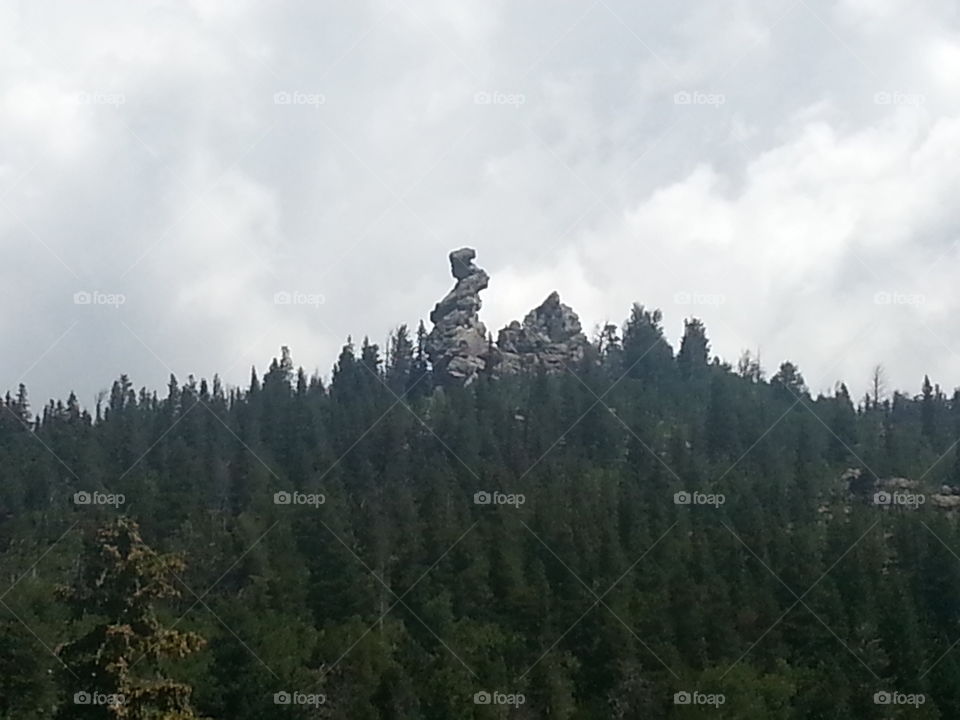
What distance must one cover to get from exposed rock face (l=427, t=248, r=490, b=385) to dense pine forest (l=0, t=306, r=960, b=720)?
22.3 feet

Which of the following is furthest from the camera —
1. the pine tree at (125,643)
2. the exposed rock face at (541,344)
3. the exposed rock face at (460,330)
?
the exposed rock face at (541,344)

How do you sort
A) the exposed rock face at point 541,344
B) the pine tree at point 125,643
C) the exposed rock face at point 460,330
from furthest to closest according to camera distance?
the exposed rock face at point 541,344 → the exposed rock face at point 460,330 → the pine tree at point 125,643

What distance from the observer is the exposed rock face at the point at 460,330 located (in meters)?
185

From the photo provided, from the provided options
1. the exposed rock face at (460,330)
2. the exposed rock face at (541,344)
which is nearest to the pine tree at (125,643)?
the exposed rock face at (460,330)

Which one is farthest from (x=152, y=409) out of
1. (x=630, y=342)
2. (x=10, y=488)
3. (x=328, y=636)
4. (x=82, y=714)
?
(x=82, y=714)

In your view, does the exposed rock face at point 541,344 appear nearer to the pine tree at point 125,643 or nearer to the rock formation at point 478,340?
the rock formation at point 478,340

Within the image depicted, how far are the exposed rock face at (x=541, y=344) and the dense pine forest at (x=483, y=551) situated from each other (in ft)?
48.2

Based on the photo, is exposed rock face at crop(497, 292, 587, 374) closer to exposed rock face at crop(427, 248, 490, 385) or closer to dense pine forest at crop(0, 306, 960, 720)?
exposed rock face at crop(427, 248, 490, 385)

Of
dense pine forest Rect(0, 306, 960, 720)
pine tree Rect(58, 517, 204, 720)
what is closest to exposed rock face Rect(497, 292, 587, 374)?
dense pine forest Rect(0, 306, 960, 720)

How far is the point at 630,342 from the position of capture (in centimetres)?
19050

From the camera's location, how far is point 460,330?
7500 inches

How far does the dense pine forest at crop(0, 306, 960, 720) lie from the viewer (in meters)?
65.1

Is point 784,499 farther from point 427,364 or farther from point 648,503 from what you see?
point 427,364

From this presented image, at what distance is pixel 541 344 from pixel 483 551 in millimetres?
100156
